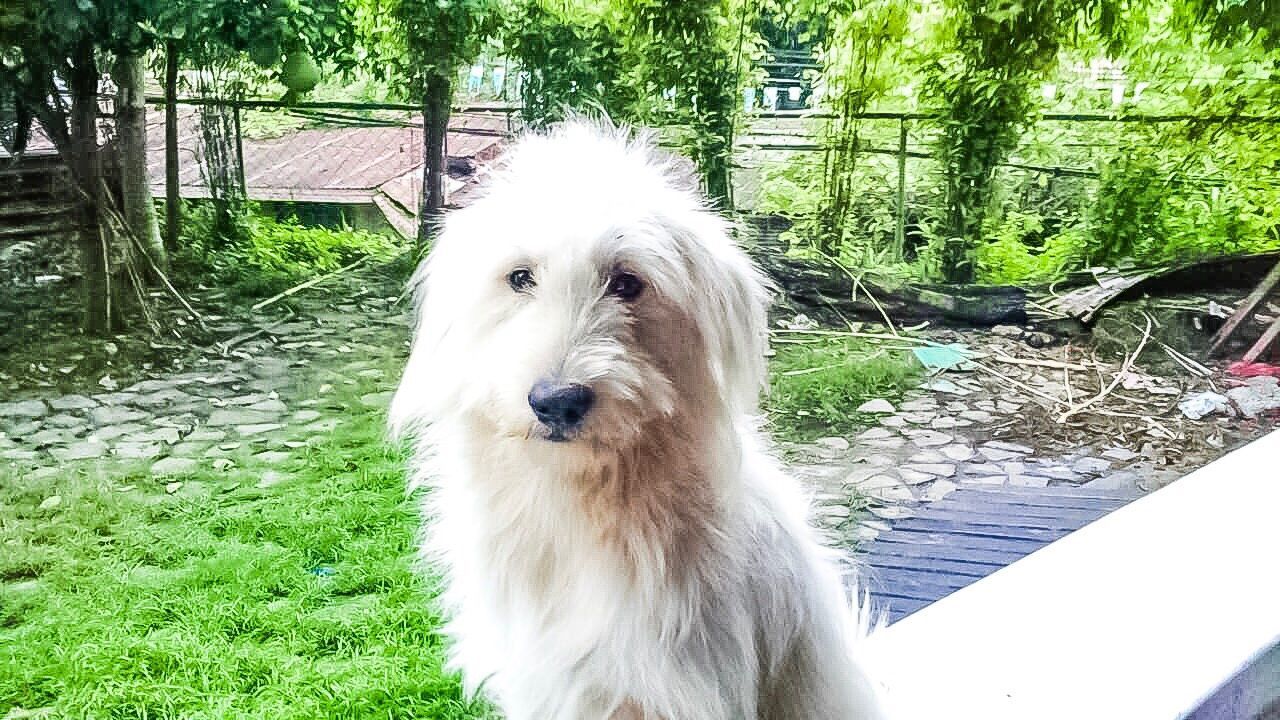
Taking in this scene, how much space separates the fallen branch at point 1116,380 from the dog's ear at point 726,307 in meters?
1.20

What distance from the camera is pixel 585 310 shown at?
3.26 feet

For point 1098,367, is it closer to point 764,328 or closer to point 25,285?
point 764,328

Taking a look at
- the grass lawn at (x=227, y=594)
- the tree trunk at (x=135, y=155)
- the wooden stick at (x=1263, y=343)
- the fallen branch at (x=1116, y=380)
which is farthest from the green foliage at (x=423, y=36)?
the wooden stick at (x=1263, y=343)

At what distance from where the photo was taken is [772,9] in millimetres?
1625

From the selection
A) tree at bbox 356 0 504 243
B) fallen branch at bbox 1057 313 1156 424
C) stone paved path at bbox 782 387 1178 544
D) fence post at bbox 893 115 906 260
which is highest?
tree at bbox 356 0 504 243

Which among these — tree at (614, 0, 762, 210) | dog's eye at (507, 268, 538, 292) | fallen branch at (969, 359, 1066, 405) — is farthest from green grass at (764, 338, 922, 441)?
dog's eye at (507, 268, 538, 292)

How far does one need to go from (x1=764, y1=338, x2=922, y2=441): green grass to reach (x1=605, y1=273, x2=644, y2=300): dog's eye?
26.0 inches

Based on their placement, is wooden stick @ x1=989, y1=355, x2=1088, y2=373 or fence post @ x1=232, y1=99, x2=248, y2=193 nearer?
fence post @ x1=232, y1=99, x2=248, y2=193

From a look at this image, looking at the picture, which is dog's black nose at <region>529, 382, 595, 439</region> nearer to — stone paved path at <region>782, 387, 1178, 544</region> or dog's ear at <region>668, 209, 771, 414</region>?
dog's ear at <region>668, 209, 771, 414</region>

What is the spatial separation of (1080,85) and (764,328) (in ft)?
3.82

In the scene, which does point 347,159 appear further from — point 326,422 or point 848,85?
point 848,85

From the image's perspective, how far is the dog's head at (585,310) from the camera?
37.6 inches

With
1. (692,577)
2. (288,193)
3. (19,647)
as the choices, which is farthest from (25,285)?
(692,577)

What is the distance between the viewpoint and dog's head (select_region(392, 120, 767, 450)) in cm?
95
